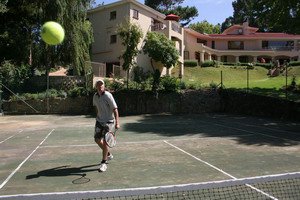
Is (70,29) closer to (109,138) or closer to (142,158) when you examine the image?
(142,158)

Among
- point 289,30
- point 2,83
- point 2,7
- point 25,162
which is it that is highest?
point 2,7

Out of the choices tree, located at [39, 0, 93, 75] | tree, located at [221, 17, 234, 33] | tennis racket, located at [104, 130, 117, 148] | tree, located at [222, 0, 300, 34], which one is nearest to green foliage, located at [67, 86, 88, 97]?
tree, located at [39, 0, 93, 75]

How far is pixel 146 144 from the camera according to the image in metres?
14.0

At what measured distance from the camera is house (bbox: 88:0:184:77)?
40.4m

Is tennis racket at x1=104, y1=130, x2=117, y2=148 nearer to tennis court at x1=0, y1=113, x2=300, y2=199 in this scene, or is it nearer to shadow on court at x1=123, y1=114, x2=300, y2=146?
tennis court at x1=0, y1=113, x2=300, y2=199

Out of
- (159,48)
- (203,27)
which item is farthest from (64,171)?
(203,27)

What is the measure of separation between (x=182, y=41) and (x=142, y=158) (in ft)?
124

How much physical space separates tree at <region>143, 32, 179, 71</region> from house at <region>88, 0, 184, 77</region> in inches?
46.8

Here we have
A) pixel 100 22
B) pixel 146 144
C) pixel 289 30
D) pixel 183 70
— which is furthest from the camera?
pixel 183 70

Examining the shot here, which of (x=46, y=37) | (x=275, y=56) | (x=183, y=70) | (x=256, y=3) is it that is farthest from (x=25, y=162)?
(x=275, y=56)

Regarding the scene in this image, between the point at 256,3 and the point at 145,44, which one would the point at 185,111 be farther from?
the point at 145,44

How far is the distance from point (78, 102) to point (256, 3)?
14.3m

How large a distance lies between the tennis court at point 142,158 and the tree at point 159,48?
20.9m

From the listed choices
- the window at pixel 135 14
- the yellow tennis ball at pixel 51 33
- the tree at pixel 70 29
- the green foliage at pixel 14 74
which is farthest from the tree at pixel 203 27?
the yellow tennis ball at pixel 51 33
